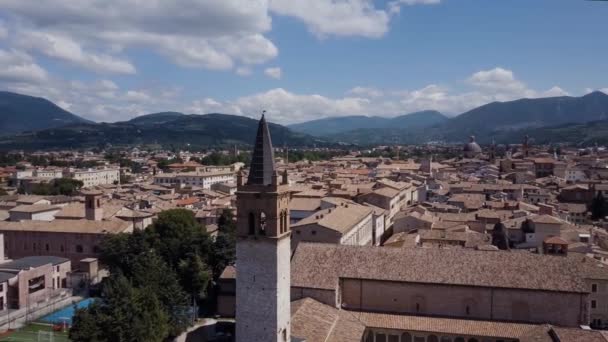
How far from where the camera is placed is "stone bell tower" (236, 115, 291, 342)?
2358cm

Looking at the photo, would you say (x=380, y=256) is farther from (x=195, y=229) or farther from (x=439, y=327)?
(x=195, y=229)

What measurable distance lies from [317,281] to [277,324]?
8051mm

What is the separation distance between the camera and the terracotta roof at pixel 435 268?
30016 mm

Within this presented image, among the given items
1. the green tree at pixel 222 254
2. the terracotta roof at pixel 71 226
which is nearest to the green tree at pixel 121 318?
the green tree at pixel 222 254

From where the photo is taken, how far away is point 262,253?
2378 centimetres

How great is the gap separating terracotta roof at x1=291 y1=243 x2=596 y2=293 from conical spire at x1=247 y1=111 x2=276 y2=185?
31.0ft

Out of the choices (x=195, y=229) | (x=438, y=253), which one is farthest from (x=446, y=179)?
(x=438, y=253)

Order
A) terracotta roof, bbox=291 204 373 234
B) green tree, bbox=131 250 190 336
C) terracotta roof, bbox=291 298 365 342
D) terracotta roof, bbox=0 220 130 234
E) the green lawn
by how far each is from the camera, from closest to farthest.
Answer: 1. terracotta roof, bbox=291 298 365 342
2. green tree, bbox=131 250 190 336
3. the green lawn
4. terracotta roof, bbox=291 204 373 234
5. terracotta roof, bbox=0 220 130 234

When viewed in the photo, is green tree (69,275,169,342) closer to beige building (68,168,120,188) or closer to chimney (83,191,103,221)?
chimney (83,191,103,221)

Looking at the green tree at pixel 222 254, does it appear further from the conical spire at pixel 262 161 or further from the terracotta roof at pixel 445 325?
the conical spire at pixel 262 161

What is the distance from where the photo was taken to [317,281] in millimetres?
31344

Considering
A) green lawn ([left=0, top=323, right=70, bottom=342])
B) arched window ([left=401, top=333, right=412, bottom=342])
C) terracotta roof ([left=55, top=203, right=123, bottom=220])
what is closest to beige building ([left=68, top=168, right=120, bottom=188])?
terracotta roof ([left=55, top=203, right=123, bottom=220])

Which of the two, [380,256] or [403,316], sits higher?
[380,256]

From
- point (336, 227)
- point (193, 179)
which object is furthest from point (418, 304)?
point (193, 179)
